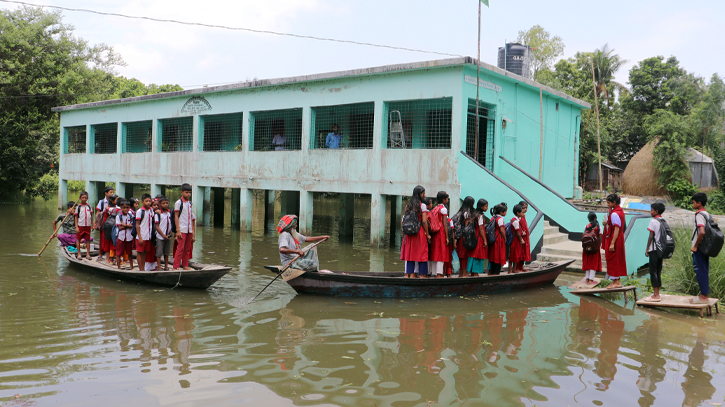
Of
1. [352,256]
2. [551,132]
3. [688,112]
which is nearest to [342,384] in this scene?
[352,256]

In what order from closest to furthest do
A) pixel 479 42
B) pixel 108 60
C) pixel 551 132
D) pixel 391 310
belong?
1. pixel 391 310
2. pixel 479 42
3. pixel 551 132
4. pixel 108 60

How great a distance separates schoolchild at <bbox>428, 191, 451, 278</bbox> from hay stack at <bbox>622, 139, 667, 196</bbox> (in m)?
20.8

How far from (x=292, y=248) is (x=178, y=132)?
16.4m

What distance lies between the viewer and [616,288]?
8.95 m

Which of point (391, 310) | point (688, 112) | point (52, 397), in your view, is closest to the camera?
point (52, 397)

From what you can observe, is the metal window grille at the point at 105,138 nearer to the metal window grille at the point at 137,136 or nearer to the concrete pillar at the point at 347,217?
A: the metal window grille at the point at 137,136

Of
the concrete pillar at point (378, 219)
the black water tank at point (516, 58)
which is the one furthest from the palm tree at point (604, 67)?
the concrete pillar at point (378, 219)

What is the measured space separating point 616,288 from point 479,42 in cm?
774

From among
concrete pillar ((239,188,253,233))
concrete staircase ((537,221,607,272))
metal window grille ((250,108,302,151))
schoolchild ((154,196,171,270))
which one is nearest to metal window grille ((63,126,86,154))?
metal window grille ((250,108,302,151))

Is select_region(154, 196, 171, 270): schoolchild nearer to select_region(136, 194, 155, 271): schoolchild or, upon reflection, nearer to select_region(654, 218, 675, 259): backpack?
select_region(136, 194, 155, 271): schoolchild

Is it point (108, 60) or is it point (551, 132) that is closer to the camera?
point (551, 132)

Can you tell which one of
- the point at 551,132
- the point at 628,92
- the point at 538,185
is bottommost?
the point at 538,185

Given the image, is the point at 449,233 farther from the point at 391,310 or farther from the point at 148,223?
the point at 148,223

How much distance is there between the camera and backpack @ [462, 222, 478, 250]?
30.6ft
